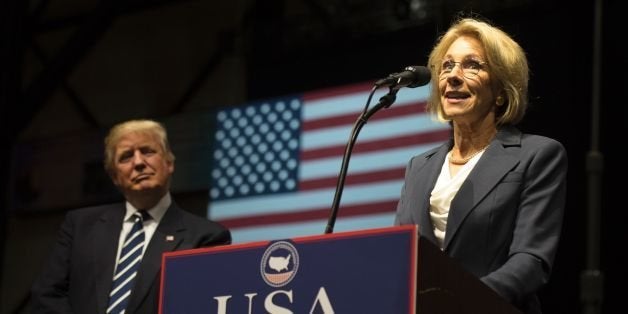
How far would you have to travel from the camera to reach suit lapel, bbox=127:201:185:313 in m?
3.34

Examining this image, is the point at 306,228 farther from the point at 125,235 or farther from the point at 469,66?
the point at 469,66

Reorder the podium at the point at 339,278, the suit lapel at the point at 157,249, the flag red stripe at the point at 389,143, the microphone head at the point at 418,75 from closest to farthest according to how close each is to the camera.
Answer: the podium at the point at 339,278 → the microphone head at the point at 418,75 → the suit lapel at the point at 157,249 → the flag red stripe at the point at 389,143

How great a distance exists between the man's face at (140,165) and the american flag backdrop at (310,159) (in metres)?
1.24

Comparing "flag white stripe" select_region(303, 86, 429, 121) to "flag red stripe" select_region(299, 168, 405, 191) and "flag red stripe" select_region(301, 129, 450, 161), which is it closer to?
"flag red stripe" select_region(301, 129, 450, 161)

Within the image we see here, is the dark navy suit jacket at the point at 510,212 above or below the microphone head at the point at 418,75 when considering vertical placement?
below

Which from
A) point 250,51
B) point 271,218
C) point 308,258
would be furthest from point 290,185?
point 308,258

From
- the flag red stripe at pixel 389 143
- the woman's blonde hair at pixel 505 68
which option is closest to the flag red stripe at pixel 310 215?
the flag red stripe at pixel 389 143

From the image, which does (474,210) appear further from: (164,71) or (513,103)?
(164,71)

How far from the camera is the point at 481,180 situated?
7.95ft

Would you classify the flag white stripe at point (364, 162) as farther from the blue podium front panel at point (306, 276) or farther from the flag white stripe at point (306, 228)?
the blue podium front panel at point (306, 276)

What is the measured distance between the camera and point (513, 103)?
255 centimetres

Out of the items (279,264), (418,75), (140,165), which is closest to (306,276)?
(279,264)


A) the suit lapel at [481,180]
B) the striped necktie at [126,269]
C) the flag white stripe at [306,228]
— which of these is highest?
the suit lapel at [481,180]

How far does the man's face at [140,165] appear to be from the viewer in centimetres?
369
